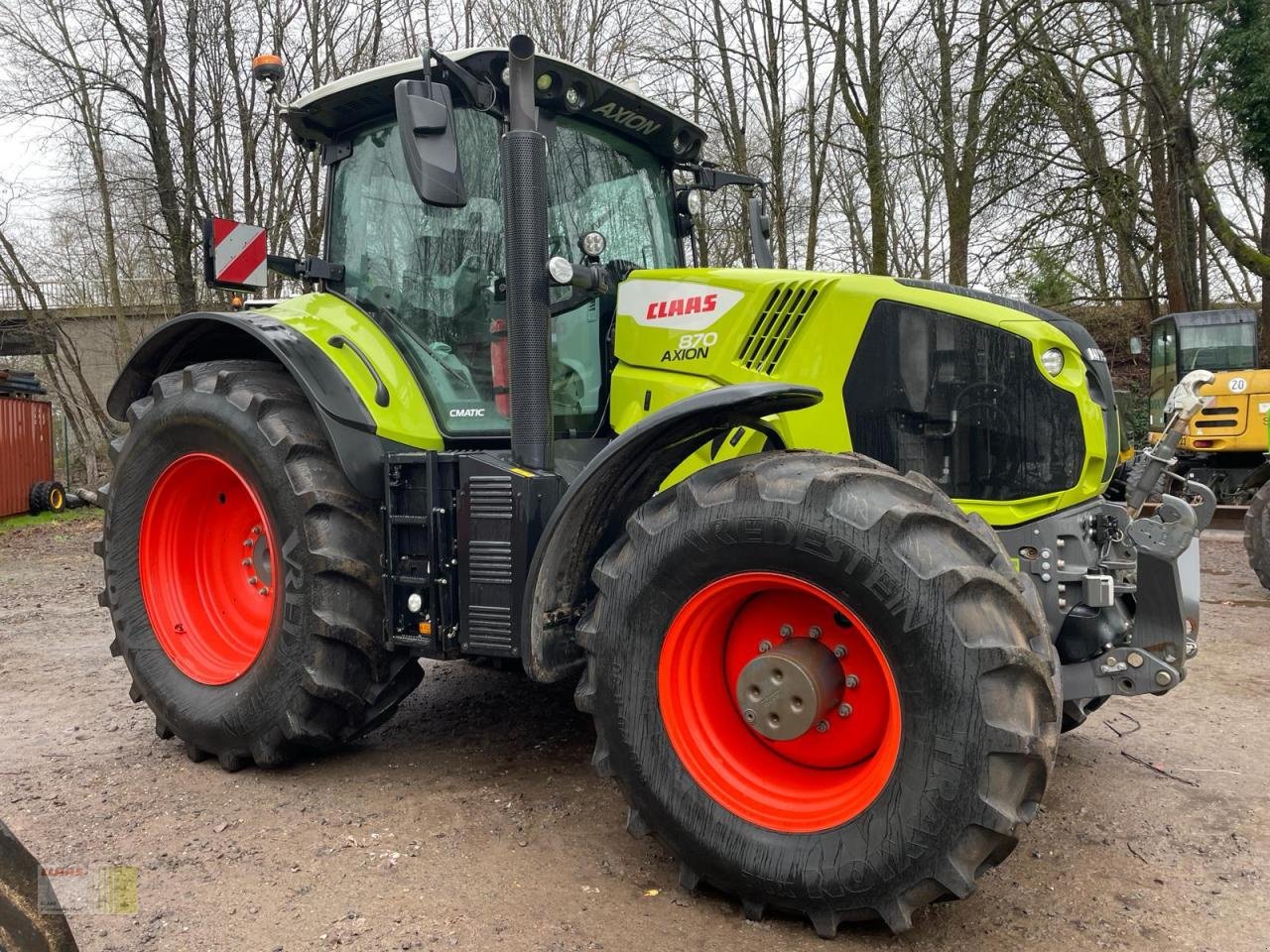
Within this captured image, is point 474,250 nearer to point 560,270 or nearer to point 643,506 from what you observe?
point 560,270

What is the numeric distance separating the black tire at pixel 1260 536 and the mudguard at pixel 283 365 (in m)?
6.99

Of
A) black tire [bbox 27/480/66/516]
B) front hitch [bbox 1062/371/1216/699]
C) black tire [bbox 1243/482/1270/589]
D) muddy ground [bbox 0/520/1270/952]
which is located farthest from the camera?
black tire [bbox 27/480/66/516]

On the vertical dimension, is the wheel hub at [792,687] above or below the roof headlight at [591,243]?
below

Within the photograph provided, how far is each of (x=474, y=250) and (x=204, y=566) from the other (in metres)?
1.85

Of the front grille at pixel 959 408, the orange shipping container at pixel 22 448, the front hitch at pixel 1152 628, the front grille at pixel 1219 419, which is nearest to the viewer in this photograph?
the front hitch at pixel 1152 628

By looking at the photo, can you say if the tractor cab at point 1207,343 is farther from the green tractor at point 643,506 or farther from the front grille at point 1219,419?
the green tractor at point 643,506

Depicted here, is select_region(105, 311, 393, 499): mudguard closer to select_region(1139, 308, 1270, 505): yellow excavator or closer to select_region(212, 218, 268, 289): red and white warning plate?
select_region(212, 218, 268, 289): red and white warning plate

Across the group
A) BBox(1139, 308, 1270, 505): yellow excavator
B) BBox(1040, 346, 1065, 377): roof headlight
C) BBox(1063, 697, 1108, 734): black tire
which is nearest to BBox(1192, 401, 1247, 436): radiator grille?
BBox(1139, 308, 1270, 505): yellow excavator

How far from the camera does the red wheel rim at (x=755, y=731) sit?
255cm

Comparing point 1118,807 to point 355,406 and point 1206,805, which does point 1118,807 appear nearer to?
point 1206,805

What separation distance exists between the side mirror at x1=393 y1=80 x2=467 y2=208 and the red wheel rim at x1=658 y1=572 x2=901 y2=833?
4.62 ft

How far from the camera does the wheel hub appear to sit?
2574mm

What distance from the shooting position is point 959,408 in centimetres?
312

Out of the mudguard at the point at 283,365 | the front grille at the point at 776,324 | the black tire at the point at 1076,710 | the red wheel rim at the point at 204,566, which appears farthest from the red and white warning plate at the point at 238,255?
the black tire at the point at 1076,710
